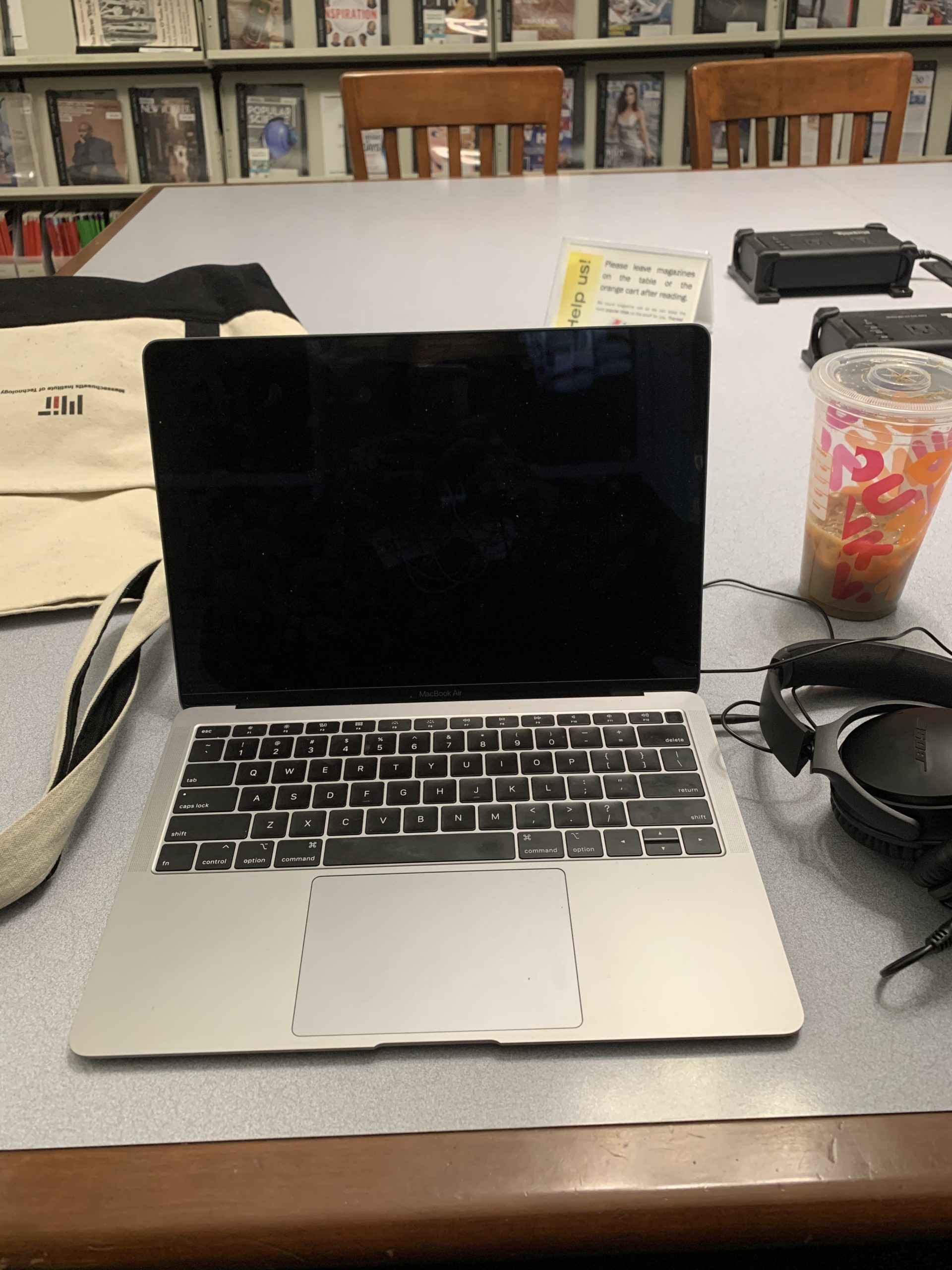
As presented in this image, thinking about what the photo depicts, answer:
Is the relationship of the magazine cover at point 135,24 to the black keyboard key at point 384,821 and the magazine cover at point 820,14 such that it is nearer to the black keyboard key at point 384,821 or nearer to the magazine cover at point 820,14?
the magazine cover at point 820,14

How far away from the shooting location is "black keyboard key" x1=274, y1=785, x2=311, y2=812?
0.51 metres

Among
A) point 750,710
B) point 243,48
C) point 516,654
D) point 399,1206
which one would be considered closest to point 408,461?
point 516,654

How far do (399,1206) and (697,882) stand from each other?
20cm

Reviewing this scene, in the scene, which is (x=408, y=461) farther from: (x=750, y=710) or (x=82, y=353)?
(x=82, y=353)

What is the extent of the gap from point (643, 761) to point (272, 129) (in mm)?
2875

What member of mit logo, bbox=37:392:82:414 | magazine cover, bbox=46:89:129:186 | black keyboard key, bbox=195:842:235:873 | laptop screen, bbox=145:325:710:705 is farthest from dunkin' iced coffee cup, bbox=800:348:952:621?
magazine cover, bbox=46:89:129:186

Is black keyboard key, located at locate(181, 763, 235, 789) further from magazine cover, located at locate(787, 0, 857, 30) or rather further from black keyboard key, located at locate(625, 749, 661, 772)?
magazine cover, located at locate(787, 0, 857, 30)

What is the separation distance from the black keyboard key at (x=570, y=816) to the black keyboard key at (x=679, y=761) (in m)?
0.06

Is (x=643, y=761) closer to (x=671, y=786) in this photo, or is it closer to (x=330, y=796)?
(x=671, y=786)

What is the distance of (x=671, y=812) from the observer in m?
0.50

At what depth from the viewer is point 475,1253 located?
0.36 m

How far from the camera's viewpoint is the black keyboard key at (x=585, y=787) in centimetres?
51

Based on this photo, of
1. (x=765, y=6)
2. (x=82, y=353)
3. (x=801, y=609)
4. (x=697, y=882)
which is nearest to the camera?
(x=697, y=882)

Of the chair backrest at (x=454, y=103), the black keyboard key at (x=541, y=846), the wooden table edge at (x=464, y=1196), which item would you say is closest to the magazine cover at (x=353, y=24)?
the chair backrest at (x=454, y=103)
